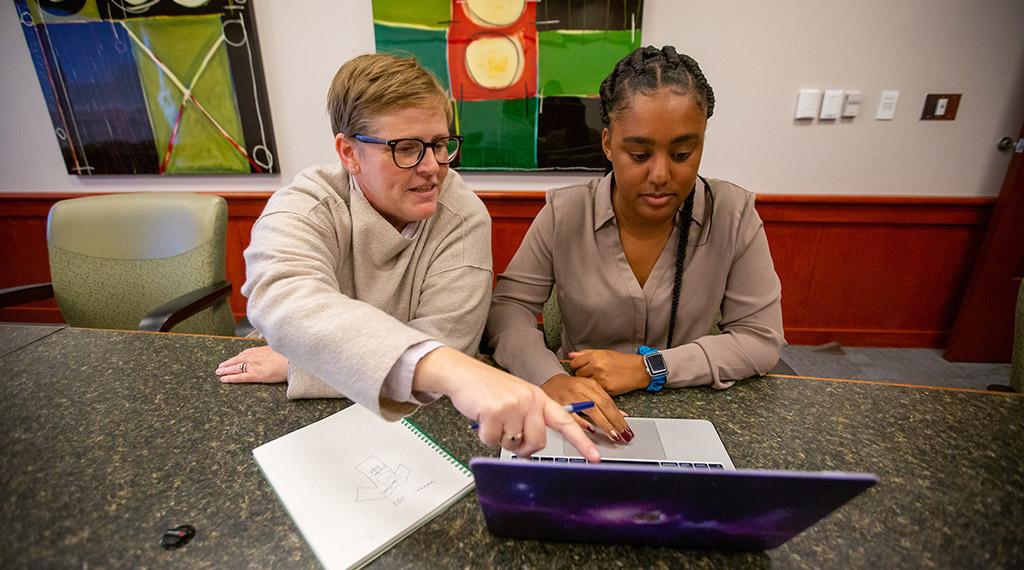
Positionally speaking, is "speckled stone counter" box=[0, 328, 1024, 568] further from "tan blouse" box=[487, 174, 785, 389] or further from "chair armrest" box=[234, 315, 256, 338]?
"chair armrest" box=[234, 315, 256, 338]

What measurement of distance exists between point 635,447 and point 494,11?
2.05 m

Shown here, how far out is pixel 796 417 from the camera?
78cm

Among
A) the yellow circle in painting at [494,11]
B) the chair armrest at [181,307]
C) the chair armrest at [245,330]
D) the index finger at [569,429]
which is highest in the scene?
the yellow circle in painting at [494,11]

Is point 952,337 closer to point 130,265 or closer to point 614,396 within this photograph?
point 614,396

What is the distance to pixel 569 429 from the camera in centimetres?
56

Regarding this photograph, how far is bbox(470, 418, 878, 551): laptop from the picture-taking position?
420mm

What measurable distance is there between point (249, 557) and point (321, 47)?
7.82ft

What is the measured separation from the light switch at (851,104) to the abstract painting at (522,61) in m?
1.03

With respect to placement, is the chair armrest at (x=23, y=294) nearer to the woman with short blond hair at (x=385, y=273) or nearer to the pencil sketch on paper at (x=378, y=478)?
the woman with short blond hair at (x=385, y=273)

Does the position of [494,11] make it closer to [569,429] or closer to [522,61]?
[522,61]

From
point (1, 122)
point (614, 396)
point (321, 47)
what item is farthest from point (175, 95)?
point (614, 396)

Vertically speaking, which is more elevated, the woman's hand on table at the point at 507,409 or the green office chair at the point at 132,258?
the woman's hand on table at the point at 507,409

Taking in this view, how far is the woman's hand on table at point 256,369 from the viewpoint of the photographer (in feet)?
2.87

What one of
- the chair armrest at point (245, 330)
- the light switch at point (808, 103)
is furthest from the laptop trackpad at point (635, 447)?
the light switch at point (808, 103)
